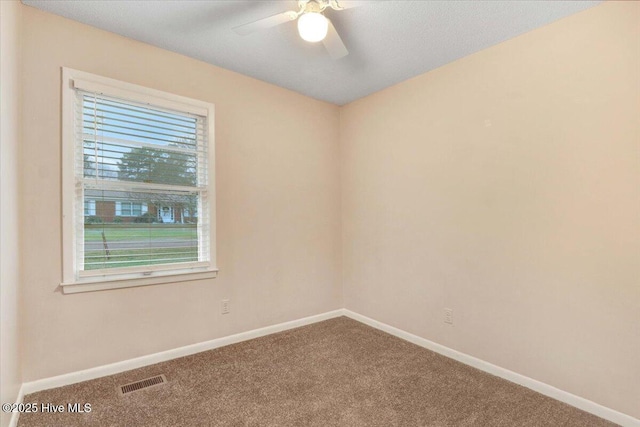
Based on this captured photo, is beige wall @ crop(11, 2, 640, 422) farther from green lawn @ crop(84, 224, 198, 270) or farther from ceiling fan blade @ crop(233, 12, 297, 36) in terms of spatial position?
ceiling fan blade @ crop(233, 12, 297, 36)

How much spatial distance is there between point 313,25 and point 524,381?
2722 millimetres

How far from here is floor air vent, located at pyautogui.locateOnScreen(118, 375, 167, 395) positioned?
85.4 inches

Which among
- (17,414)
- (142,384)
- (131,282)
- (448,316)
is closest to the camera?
(17,414)

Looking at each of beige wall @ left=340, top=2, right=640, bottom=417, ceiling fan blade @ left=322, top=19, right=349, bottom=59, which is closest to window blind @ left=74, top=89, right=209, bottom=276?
ceiling fan blade @ left=322, top=19, right=349, bottom=59

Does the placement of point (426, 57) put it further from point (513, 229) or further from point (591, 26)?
point (513, 229)

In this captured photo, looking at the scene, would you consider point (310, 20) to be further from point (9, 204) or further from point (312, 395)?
point (312, 395)

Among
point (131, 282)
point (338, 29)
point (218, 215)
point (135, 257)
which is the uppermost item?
point (338, 29)

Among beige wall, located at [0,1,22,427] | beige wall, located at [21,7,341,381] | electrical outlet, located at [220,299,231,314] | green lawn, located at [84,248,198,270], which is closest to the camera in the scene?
beige wall, located at [0,1,22,427]

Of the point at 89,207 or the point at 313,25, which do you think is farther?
the point at 89,207

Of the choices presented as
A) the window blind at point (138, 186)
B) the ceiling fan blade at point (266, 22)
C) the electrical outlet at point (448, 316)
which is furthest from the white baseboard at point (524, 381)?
the ceiling fan blade at point (266, 22)

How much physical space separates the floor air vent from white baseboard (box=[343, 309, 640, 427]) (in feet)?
6.80

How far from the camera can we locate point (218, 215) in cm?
290

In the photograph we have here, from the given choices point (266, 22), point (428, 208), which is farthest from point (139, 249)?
point (428, 208)

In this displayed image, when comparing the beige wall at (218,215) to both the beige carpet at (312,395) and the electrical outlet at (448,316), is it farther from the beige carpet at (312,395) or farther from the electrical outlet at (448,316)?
the electrical outlet at (448,316)
